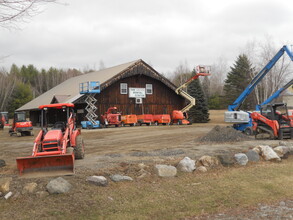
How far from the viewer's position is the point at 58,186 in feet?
23.1

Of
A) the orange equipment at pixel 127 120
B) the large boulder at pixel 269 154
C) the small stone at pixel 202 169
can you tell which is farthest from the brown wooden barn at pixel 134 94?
the small stone at pixel 202 169

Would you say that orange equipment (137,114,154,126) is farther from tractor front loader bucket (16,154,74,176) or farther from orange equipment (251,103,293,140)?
tractor front loader bucket (16,154,74,176)

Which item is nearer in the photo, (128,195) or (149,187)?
(128,195)

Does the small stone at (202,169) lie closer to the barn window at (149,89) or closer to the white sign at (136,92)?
the white sign at (136,92)

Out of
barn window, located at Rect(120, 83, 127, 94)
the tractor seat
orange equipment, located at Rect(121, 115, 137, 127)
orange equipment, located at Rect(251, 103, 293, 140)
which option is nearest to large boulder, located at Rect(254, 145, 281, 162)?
orange equipment, located at Rect(251, 103, 293, 140)

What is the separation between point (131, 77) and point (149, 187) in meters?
29.9

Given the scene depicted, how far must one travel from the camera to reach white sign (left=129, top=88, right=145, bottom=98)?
36.8 m

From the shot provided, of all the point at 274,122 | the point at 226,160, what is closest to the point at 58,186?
the point at 226,160

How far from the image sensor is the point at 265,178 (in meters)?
9.09

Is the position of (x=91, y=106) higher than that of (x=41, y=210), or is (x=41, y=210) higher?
(x=91, y=106)

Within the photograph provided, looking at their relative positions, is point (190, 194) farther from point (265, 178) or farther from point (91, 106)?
point (91, 106)

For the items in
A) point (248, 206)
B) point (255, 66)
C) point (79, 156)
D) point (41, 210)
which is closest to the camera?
point (41, 210)

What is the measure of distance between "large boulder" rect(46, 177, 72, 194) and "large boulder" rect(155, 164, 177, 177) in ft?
8.80

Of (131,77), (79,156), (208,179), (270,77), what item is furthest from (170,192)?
(270,77)
